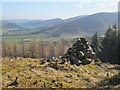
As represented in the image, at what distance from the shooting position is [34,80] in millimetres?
23953

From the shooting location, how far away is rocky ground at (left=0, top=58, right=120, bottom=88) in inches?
908

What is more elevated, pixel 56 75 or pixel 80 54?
pixel 80 54

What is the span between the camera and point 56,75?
26.6m

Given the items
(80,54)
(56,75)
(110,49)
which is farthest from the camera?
(110,49)

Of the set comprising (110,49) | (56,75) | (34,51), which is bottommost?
(34,51)

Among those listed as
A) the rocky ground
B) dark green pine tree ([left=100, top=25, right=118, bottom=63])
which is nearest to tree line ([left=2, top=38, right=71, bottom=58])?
dark green pine tree ([left=100, top=25, right=118, bottom=63])

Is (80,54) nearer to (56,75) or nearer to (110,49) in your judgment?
(56,75)

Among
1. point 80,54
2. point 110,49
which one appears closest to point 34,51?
point 110,49

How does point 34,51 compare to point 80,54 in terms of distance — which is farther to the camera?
point 34,51

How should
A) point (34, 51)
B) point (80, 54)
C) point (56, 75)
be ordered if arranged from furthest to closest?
point (34, 51) < point (80, 54) < point (56, 75)

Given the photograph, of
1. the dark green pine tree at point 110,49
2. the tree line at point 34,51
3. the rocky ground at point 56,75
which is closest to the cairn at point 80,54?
the rocky ground at point 56,75

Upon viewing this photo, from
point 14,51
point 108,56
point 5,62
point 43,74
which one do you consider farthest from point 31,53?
point 43,74

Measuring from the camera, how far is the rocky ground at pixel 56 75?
23062 millimetres

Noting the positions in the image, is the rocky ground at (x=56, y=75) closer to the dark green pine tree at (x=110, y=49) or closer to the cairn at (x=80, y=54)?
the cairn at (x=80, y=54)
